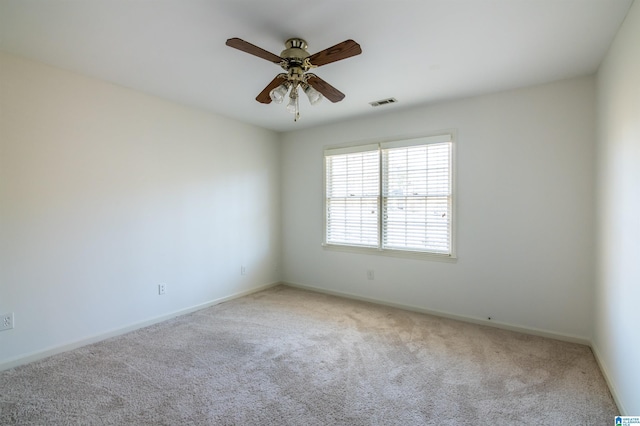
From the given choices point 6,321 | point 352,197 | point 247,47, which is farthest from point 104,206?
point 352,197

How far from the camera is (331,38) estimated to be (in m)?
2.21

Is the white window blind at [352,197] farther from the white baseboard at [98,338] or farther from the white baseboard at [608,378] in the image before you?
the white baseboard at [608,378]

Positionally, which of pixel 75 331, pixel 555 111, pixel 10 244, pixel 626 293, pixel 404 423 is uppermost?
pixel 555 111

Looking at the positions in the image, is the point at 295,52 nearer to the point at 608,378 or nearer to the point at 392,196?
the point at 392,196

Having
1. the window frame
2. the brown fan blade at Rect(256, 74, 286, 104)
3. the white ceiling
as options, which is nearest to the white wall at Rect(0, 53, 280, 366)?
the white ceiling

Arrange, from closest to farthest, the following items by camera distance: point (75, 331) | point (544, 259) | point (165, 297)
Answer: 1. point (75, 331)
2. point (544, 259)
3. point (165, 297)

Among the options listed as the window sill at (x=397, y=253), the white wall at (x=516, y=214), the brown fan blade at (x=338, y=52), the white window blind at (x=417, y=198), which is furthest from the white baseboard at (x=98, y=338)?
the brown fan blade at (x=338, y=52)

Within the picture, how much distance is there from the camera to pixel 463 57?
251 centimetres

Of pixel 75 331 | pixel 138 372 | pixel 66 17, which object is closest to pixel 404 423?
pixel 138 372

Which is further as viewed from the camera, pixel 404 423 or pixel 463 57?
pixel 463 57

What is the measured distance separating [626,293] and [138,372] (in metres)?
3.50

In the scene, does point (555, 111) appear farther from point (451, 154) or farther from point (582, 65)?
point (451, 154)

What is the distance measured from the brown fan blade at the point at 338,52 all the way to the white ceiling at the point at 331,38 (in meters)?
0.22

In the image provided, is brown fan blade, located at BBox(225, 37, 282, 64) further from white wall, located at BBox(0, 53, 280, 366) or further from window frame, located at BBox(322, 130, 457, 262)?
window frame, located at BBox(322, 130, 457, 262)
